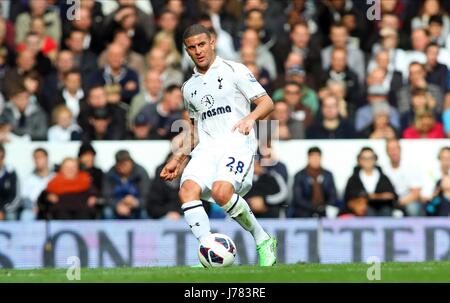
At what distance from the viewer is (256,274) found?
12.2 meters

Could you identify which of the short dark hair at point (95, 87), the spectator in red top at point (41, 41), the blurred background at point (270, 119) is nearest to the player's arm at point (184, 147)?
the blurred background at point (270, 119)

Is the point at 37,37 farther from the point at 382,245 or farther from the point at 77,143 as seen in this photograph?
the point at 382,245

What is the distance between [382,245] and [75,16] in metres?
6.61

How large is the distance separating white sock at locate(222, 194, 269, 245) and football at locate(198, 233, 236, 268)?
31 centimetres

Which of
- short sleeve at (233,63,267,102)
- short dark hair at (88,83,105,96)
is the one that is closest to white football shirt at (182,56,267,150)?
short sleeve at (233,63,267,102)

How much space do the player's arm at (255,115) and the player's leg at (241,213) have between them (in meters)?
0.58

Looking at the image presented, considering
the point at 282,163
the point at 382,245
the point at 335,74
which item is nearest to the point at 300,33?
the point at 335,74

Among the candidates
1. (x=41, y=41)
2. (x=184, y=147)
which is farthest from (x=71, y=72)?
(x=184, y=147)

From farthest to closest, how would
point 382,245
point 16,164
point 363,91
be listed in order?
point 363,91
point 16,164
point 382,245

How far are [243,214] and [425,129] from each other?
6978mm

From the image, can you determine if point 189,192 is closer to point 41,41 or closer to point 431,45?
point 431,45

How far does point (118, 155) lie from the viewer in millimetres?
18750

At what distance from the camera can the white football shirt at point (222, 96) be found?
13.4 m

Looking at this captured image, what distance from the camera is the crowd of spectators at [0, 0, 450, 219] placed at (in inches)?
733
